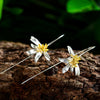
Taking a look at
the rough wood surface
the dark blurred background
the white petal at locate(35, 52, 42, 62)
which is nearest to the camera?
the rough wood surface

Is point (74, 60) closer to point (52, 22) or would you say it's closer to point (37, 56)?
point (37, 56)

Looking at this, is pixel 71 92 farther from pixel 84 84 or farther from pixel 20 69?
pixel 20 69

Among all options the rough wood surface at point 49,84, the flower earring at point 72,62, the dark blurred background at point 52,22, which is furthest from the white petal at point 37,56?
the dark blurred background at point 52,22

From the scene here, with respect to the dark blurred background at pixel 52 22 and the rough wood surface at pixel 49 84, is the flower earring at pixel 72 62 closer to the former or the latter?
the rough wood surface at pixel 49 84

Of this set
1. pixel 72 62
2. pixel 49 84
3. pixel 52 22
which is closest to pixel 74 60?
pixel 72 62

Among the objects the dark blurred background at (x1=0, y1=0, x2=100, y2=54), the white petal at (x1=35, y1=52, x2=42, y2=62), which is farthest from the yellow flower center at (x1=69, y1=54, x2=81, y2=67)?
the dark blurred background at (x1=0, y1=0, x2=100, y2=54)

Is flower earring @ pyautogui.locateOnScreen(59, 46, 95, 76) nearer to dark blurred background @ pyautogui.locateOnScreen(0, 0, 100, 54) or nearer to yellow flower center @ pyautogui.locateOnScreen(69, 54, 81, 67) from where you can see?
yellow flower center @ pyautogui.locateOnScreen(69, 54, 81, 67)

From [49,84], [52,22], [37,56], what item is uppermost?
[52,22]

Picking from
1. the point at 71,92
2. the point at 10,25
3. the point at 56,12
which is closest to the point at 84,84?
the point at 71,92
